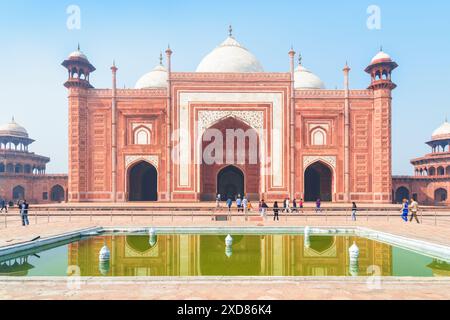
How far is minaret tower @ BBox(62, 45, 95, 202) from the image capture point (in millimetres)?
19050

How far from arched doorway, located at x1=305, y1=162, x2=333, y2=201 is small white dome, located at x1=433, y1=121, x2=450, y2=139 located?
43.3ft

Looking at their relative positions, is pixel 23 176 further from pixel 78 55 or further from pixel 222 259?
pixel 222 259

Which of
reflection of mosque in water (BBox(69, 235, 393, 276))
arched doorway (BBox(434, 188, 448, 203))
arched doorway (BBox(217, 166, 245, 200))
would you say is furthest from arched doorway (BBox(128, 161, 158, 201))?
arched doorway (BBox(434, 188, 448, 203))

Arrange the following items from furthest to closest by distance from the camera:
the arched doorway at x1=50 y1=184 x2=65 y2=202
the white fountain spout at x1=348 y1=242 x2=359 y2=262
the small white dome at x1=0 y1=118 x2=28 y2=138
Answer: the small white dome at x1=0 y1=118 x2=28 y2=138 < the arched doorway at x1=50 y1=184 x2=65 y2=202 < the white fountain spout at x1=348 y1=242 x2=359 y2=262

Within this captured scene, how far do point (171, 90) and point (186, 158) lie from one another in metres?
4.59

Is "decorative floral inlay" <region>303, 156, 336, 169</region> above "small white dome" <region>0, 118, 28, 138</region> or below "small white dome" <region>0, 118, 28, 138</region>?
below

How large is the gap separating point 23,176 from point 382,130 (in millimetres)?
26555

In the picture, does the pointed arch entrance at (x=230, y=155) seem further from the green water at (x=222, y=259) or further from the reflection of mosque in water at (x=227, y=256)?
the green water at (x=222, y=259)

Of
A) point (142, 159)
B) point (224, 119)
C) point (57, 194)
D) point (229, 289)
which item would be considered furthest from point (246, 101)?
point (57, 194)

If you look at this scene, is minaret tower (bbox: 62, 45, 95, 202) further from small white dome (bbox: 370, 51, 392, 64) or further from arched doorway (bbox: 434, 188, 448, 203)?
arched doorway (bbox: 434, 188, 448, 203)

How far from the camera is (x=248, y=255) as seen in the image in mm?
6492

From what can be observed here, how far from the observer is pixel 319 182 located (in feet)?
72.8

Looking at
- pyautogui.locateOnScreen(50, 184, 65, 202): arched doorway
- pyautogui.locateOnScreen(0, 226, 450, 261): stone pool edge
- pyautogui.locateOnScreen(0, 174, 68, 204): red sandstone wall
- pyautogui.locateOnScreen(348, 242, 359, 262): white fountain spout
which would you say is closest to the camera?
pyautogui.locateOnScreen(348, 242, 359, 262): white fountain spout
